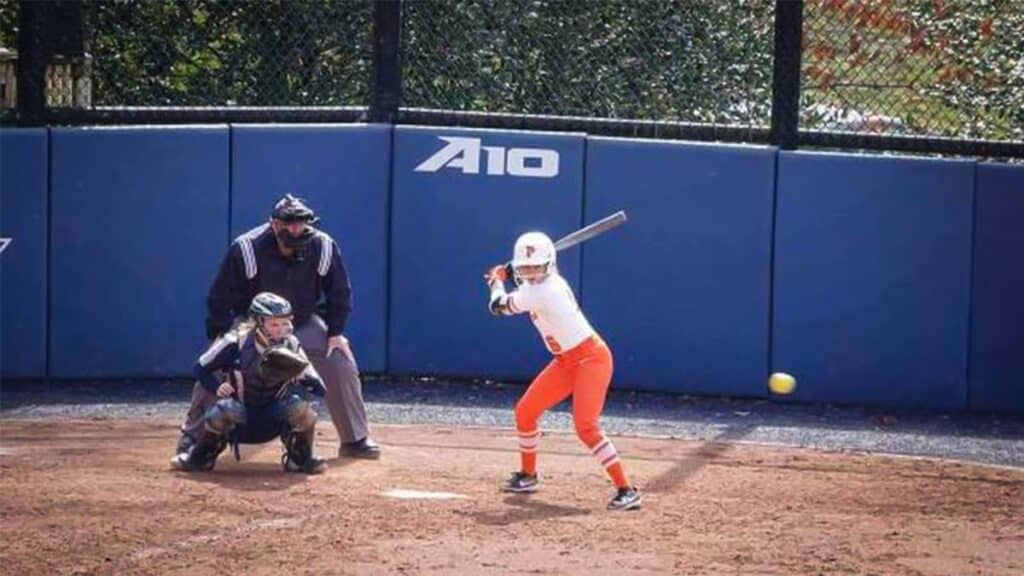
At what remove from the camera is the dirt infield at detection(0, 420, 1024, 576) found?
7.86 m

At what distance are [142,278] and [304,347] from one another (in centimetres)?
220

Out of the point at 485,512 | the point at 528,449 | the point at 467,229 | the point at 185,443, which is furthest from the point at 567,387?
the point at 467,229

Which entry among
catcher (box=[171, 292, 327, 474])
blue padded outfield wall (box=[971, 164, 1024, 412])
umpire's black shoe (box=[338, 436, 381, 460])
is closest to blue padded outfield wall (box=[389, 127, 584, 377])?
umpire's black shoe (box=[338, 436, 381, 460])

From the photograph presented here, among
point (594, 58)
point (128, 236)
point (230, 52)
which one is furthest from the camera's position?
point (230, 52)

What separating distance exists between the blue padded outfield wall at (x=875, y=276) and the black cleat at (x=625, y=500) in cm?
312

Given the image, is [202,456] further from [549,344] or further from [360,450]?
[549,344]

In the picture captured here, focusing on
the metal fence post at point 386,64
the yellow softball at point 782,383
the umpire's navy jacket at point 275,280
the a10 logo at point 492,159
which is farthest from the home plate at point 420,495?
the metal fence post at point 386,64

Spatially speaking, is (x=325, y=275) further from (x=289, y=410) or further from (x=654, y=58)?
(x=654, y=58)

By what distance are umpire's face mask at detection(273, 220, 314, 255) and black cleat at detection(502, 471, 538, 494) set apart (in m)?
1.69

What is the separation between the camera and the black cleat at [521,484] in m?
9.36

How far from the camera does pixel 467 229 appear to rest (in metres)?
12.2

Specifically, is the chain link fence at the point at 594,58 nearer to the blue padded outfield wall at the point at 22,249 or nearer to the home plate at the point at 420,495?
the blue padded outfield wall at the point at 22,249

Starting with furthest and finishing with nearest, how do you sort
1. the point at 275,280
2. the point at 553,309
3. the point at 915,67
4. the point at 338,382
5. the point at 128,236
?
the point at 128,236
the point at 915,67
the point at 338,382
the point at 275,280
the point at 553,309

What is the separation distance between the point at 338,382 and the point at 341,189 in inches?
87.9
